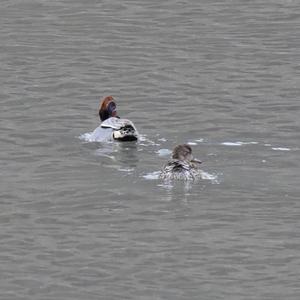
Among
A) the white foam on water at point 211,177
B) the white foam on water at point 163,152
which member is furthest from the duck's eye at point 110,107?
the white foam on water at point 211,177

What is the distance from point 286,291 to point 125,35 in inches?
698

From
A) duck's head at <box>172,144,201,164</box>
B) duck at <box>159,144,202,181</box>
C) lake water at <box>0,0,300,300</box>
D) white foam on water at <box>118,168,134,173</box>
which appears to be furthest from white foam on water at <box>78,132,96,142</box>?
duck at <box>159,144,202,181</box>

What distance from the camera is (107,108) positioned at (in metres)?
29.7

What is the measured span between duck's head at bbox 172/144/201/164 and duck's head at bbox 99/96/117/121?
351 centimetres

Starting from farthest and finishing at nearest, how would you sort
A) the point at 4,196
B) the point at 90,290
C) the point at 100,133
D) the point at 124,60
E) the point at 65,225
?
the point at 124,60 → the point at 100,133 → the point at 4,196 → the point at 65,225 → the point at 90,290

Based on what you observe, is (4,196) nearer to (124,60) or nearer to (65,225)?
(65,225)

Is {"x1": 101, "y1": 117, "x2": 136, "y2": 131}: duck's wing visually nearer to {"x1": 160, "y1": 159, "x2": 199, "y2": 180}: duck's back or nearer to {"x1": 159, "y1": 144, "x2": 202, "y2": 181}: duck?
{"x1": 159, "y1": 144, "x2": 202, "y2": 181}: duck

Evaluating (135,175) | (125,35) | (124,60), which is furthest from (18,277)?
(125,35)

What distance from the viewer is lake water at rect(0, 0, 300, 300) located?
69.6ft

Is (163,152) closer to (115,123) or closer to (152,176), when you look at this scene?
(115,123)

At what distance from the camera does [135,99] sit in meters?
32.0

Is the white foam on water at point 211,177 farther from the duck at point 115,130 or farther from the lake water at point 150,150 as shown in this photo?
the duck at point 115,130

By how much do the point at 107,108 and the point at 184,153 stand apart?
3817 millimetres

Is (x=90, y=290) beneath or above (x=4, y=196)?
beneath
